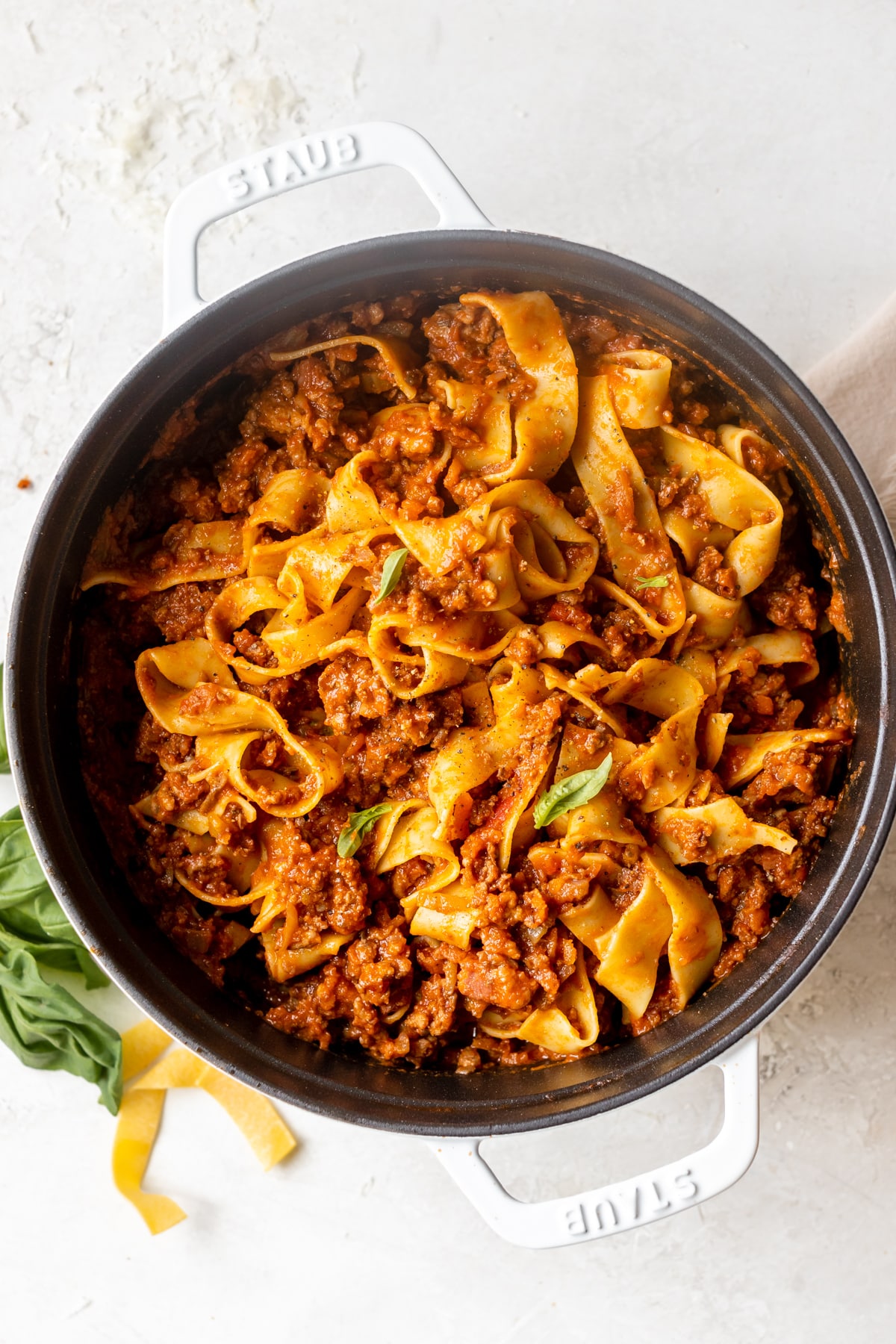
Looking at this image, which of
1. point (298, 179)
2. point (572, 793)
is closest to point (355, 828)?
point (572, 793)

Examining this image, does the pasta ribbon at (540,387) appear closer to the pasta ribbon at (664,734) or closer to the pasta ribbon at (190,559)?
the pasta ribbon at (664,734)

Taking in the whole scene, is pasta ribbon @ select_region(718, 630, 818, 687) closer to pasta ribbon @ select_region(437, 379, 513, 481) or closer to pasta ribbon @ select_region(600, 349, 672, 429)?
pasta ribbon @ select_region(600, 349, 672, 429)

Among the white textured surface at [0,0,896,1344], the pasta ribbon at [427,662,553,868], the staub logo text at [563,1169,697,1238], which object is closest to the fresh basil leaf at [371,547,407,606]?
the pasta ribbon at [427,662,553,868]

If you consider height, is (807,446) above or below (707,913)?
above

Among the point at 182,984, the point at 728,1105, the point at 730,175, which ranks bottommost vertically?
the point at 728,1105

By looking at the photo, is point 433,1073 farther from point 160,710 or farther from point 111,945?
point 160,710

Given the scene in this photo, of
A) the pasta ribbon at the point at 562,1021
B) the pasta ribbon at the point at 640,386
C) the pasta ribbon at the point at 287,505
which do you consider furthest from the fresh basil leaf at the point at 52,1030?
the pasta ribbon at the point at 640,386

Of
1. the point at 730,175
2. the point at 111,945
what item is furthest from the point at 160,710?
the point at 730,175

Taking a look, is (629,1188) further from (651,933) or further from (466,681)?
(466,681)
